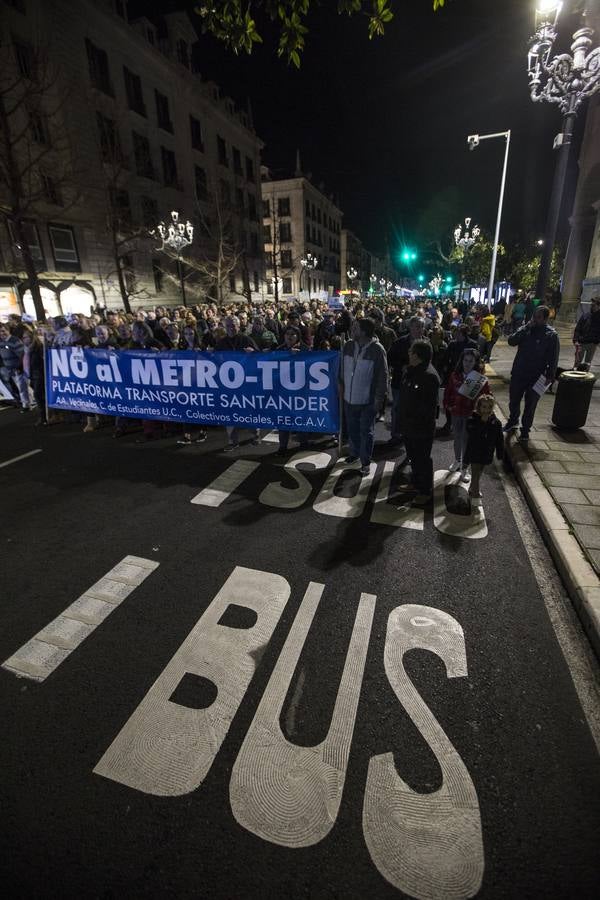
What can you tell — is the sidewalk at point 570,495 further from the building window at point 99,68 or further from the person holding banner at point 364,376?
the building window at point 99,68

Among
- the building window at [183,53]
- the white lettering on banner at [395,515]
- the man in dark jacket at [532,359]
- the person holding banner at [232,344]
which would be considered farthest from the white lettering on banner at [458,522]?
the building window at [183,53]

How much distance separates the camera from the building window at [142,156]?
87.5ft

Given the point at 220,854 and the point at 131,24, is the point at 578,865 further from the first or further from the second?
the point at 131,24

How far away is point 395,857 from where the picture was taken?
73.9 inches

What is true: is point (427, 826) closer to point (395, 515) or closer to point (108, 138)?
point (395, 515)

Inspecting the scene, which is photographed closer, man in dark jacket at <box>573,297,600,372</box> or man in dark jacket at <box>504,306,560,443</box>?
man in dark jacket at <box>504,306,560,443</box>

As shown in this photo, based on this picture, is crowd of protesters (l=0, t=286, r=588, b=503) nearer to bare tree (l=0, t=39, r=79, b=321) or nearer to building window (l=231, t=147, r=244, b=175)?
bare tree (l=0, t=39, r=79, b=321)

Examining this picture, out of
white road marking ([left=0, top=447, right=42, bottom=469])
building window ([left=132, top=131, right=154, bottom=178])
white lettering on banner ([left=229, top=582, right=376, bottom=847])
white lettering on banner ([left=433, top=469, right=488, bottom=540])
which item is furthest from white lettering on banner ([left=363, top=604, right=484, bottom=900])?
building window ([left=132, top=131, right=154, bottom=178])

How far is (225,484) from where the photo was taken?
5.77 m

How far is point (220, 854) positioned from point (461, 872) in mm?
1066

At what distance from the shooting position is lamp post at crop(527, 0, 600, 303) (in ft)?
27.8

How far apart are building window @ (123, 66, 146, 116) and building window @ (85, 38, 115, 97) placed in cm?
163

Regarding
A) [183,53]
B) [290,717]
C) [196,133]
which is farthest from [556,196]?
[183,53]

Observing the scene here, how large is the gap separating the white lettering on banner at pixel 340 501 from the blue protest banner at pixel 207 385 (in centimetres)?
83
